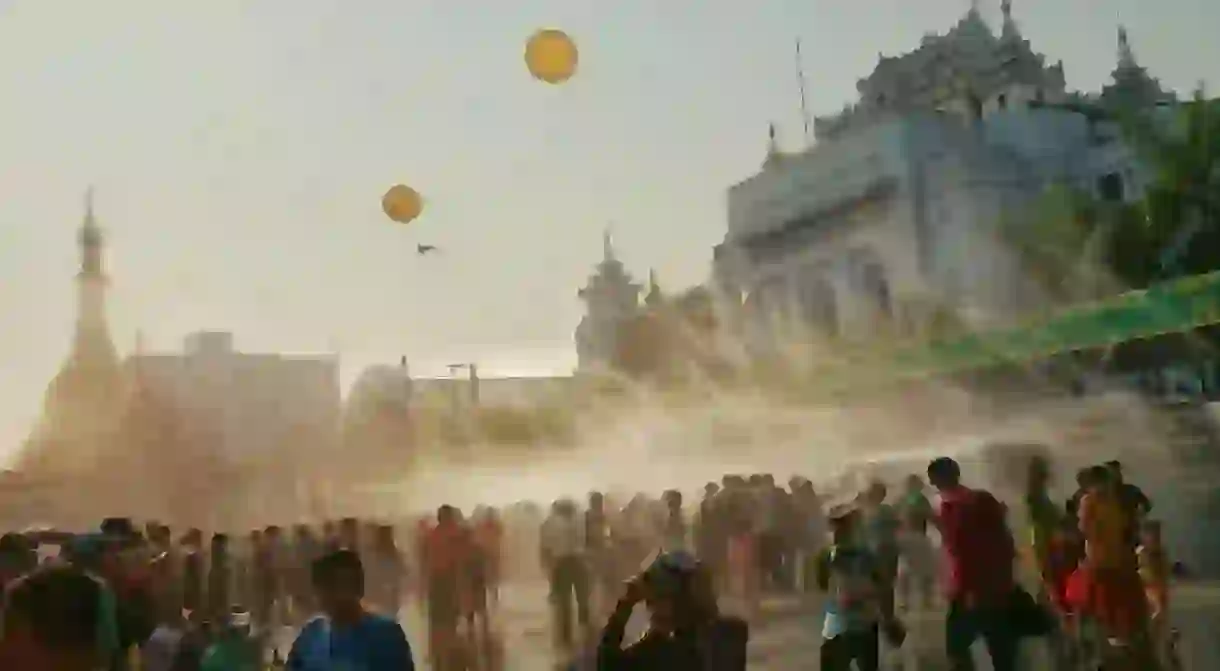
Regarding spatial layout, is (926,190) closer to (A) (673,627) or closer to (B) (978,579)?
(B) (978,579)

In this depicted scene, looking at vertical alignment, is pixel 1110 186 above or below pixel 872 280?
above

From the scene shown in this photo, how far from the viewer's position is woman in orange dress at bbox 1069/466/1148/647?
742 cm

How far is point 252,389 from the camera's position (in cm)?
10094

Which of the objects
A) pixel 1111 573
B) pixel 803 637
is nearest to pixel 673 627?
pixel 1111 573

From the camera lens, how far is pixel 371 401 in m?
77.8

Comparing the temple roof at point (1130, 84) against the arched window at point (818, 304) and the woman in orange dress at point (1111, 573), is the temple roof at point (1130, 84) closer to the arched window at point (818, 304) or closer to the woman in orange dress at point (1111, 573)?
the arched window at point (818, 304)

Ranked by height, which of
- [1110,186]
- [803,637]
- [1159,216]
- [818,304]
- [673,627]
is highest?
[1110,186]

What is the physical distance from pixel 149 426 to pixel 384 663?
61347 mm

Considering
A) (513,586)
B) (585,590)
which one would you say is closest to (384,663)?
(585,590)

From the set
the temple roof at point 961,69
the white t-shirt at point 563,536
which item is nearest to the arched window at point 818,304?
the temple roof at point 961,69

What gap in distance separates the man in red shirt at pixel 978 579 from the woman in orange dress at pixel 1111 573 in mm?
697

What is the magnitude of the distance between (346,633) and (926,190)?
46.1 meters

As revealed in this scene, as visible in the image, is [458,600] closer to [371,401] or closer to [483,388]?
[483,388]

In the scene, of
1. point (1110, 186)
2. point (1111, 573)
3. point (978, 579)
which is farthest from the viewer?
point (1110, 186)
